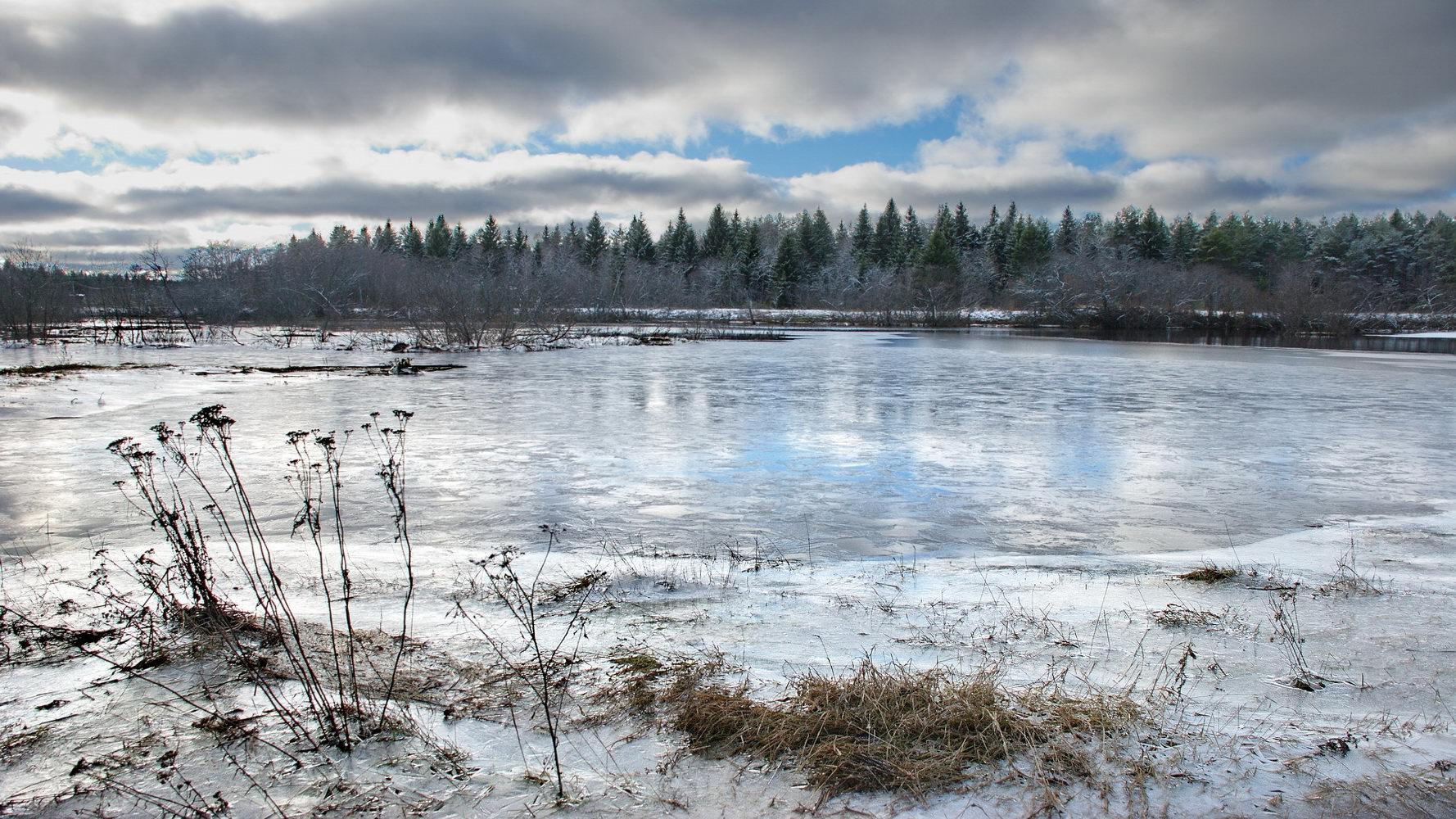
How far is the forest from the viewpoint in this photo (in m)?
44.6

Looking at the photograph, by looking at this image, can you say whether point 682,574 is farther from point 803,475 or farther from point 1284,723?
point 803,475

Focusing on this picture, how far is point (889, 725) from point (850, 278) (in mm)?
86607

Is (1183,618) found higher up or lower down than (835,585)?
higher up

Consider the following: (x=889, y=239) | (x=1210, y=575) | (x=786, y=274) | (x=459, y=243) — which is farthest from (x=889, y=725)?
(x=459, y=243)

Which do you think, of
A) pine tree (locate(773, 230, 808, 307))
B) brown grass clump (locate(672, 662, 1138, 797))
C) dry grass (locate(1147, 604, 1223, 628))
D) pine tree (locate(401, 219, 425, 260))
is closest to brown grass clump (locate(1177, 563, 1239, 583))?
dry grass (locate(1147, 604, 1223, 628))

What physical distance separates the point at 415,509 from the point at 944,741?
5.99 meters

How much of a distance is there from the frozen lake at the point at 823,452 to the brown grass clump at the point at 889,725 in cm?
313

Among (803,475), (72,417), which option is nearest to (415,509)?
(803,475)

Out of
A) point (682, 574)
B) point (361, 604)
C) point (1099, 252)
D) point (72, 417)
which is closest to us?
point (361, 604)

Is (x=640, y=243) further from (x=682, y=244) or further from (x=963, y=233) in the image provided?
(x=963, y=233)

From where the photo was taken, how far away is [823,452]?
10.9 metres

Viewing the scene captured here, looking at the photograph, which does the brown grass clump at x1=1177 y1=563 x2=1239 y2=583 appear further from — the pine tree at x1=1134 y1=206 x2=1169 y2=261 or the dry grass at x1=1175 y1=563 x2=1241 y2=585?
the pine tree at x1=1134 y1=206 x2=1169 y2=261

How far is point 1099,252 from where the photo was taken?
3125 inches

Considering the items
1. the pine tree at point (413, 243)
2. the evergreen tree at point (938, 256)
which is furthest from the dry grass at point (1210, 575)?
the pine tree at point (413, 243)
